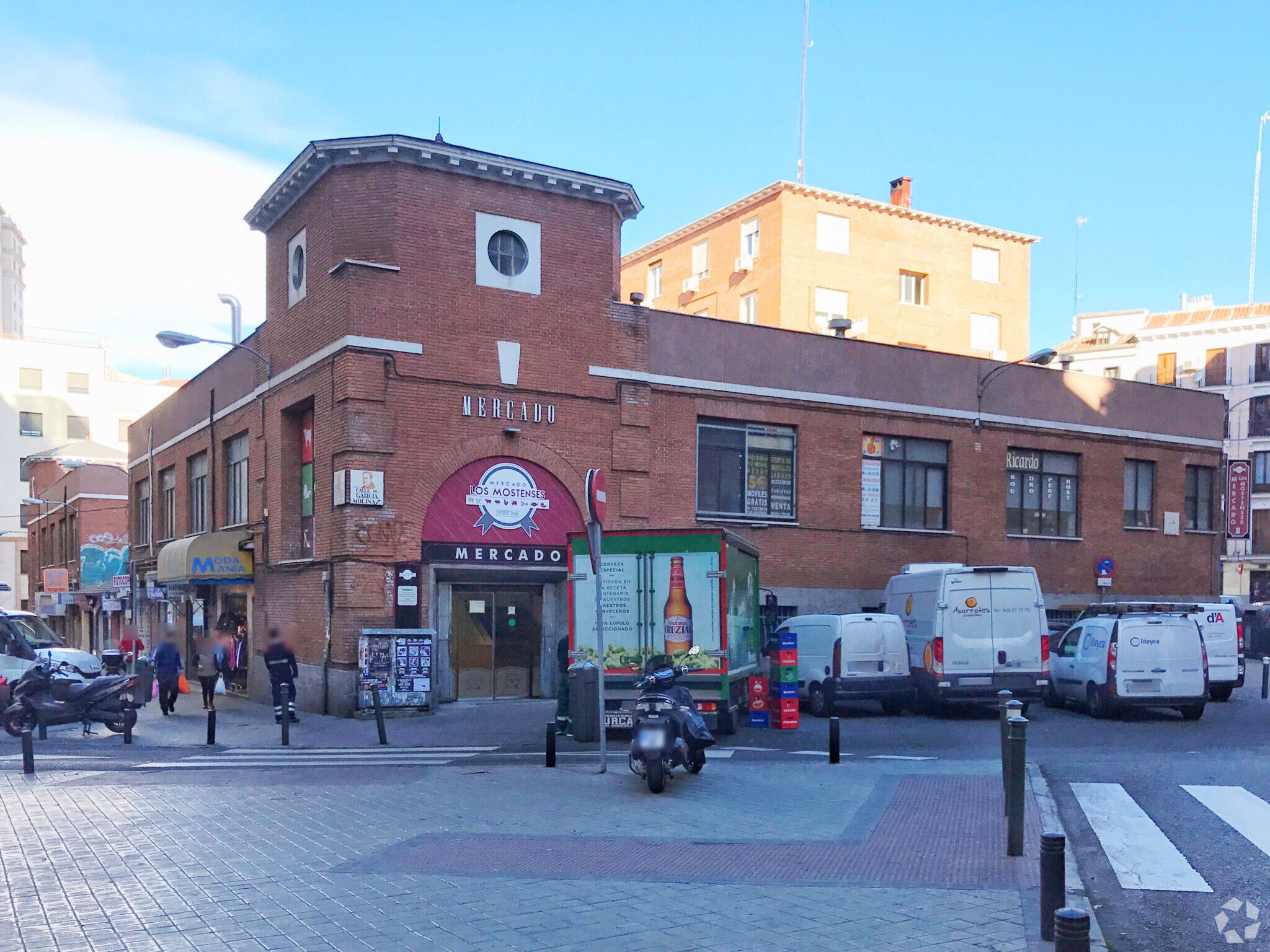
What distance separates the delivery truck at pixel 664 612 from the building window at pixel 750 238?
89.6ft

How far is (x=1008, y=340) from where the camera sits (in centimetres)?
4466

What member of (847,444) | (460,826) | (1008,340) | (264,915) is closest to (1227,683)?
(847,444)

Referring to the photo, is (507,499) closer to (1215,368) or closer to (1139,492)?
(1139,492)

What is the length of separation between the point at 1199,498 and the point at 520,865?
3008 cm

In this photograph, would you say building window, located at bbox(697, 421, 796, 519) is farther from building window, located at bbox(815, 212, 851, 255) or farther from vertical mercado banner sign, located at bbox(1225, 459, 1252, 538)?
building window, located at bbox(815, 212, 851, 255)

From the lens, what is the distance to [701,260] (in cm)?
4506

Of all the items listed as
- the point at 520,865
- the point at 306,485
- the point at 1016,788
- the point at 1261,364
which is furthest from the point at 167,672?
the point at 1261,364

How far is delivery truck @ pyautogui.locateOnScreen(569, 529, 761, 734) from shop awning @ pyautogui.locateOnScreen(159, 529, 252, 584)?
1124cm

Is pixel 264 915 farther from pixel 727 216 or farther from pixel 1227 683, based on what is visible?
pixel 727 216

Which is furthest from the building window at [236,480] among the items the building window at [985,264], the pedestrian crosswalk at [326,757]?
the building window at [985,264]

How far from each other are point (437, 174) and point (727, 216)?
2371 cm

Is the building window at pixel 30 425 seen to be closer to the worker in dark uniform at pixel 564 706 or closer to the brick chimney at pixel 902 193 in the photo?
the brick chimney at pixel 902 193

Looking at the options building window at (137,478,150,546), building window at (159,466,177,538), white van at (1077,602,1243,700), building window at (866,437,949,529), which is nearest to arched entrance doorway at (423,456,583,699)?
building window at (866,437,949,529)

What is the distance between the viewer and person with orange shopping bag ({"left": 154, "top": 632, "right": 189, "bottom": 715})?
21.0 metres
